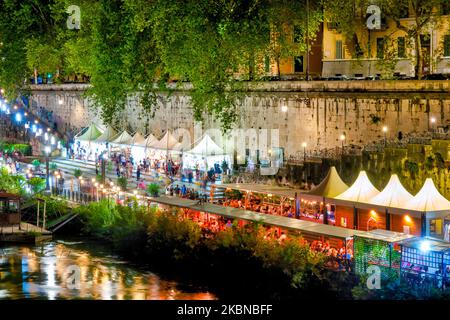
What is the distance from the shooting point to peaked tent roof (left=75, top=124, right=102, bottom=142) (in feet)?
133

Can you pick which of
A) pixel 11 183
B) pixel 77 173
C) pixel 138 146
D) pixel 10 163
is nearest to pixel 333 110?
pixel 138 146

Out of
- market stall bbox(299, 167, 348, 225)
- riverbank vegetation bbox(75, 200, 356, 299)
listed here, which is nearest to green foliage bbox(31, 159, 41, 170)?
riverbank vegetation bbox(75, 200, 356, 299)

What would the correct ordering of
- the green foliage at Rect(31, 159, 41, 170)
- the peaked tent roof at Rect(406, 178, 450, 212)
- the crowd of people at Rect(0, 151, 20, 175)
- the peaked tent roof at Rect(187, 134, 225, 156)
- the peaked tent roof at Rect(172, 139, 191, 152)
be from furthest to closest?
1. the green foliage at Rect(31, 159, 41, 170)
2. the crowd of people at Rect(0, 151, 20, 175)
3. the peaked tent roof at Rect(172, 139, 191, 152)
4. the peaked tent roof at Rect(187, 134, 225, 156)
5. the peaked tent roof at Rect(406, 178, 450, 212)

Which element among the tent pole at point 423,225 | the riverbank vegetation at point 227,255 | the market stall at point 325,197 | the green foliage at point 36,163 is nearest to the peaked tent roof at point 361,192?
the market stall at point 325,197

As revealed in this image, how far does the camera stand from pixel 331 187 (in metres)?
24.4

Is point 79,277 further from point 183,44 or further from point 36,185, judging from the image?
point 183,44

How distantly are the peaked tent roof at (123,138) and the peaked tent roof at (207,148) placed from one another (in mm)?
5432

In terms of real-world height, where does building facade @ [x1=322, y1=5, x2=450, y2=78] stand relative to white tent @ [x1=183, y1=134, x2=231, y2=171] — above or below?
above

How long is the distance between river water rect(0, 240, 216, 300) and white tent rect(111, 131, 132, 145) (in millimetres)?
10555

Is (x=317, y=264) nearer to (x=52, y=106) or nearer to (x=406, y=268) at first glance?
(x=406, y=268)

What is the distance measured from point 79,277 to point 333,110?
1006 centimetres

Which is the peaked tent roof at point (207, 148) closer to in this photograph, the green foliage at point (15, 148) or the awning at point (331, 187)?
the awning at point (331, 187)

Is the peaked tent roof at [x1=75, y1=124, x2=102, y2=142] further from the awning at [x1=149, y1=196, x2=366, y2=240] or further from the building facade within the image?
the awning at [x1=149, y1=196, x2=366, y2=240]

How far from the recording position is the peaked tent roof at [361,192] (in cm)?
2319
